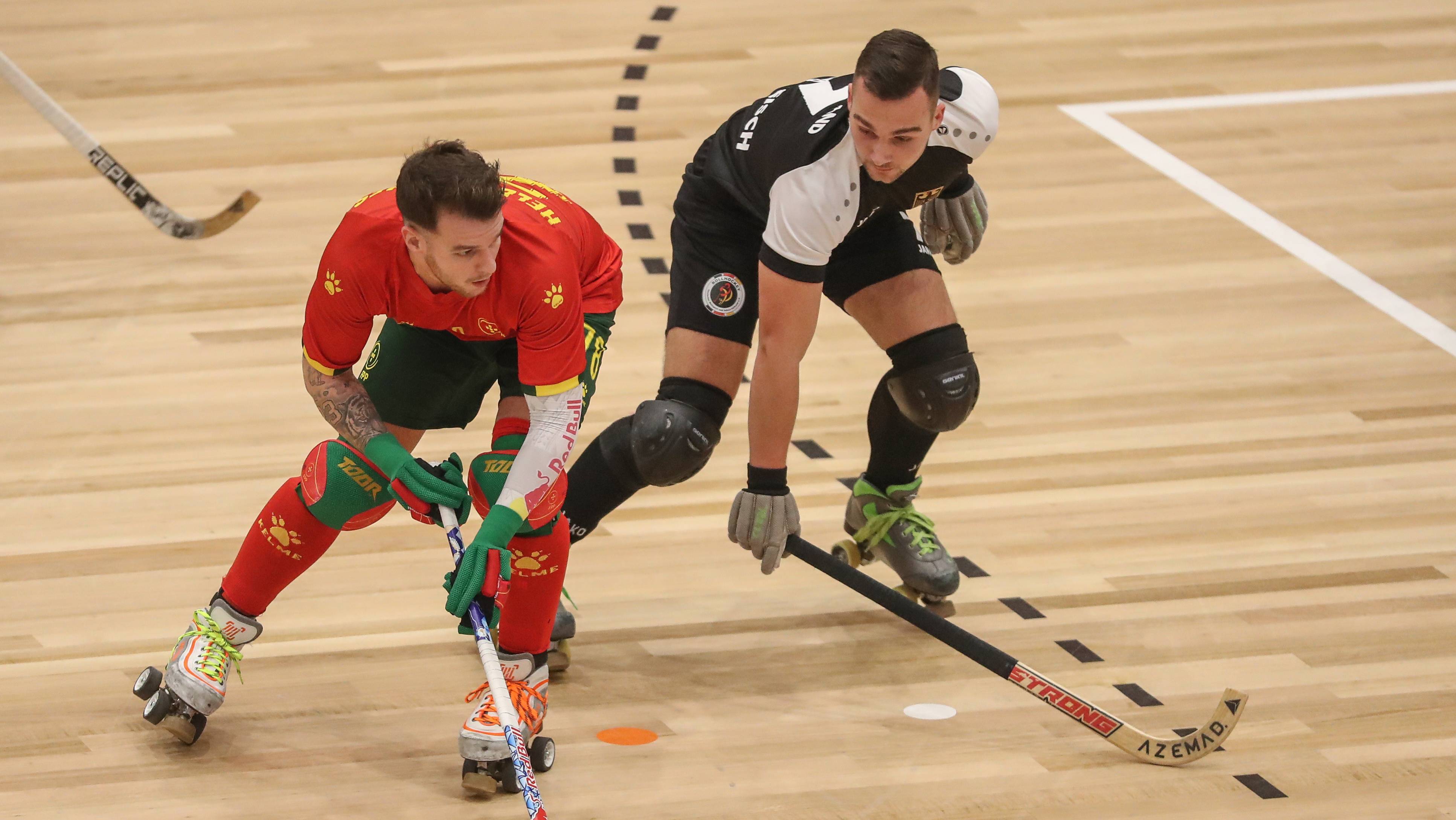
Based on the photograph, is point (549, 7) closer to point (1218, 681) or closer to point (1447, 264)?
point (1447, 264)

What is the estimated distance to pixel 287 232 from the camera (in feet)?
18.6

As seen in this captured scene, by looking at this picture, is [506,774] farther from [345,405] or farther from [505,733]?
[345,405]

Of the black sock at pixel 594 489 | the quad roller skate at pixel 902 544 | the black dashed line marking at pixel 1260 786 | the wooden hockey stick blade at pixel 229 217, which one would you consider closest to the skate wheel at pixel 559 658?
the black sock at pixel 594 489

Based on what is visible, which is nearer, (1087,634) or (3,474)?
(1087,634)

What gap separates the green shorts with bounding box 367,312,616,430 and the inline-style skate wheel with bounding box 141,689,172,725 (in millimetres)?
703

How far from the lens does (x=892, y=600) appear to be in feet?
11.1

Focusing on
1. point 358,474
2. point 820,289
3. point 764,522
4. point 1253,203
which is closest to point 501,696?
point 358,474

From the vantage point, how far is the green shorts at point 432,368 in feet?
10.6

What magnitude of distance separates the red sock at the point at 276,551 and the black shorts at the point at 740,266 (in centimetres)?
97

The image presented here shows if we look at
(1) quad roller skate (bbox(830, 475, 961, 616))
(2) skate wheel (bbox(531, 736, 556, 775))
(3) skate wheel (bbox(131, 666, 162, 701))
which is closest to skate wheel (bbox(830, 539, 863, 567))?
(1) quad roller skate (bbox(830, 475, 961, 616))

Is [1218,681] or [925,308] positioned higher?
[925,308]

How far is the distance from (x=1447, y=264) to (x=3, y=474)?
15.6 ft

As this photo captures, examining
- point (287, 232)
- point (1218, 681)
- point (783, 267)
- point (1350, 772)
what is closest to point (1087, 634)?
point (1218, 681)

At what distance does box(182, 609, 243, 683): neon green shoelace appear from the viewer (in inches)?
123
